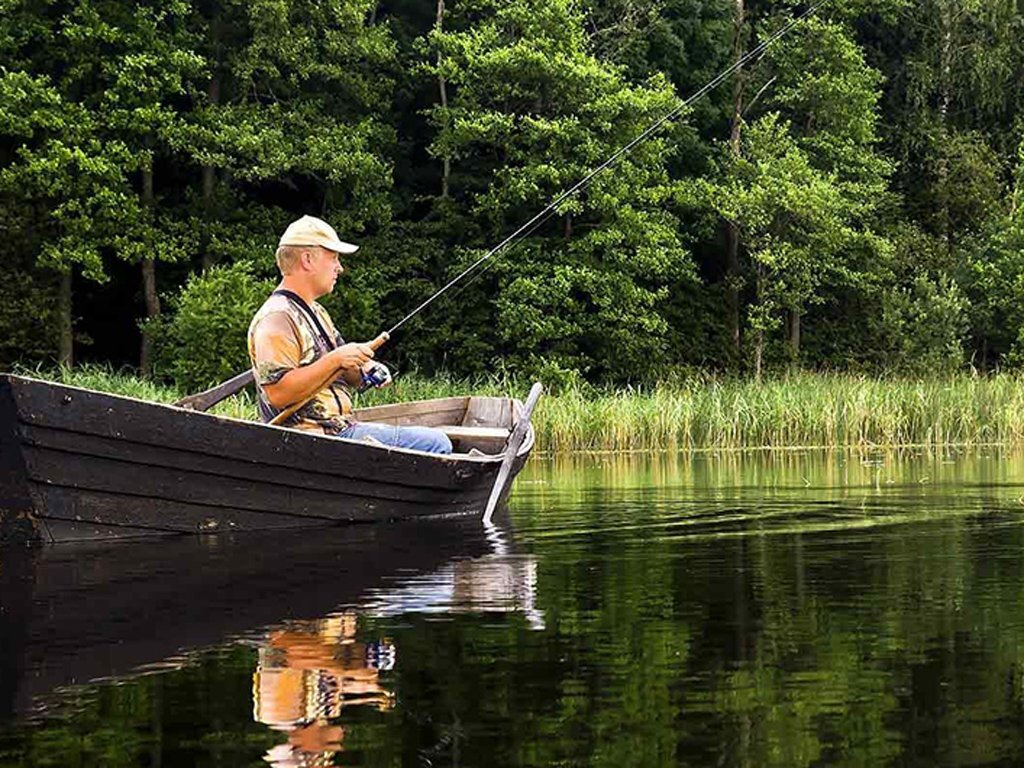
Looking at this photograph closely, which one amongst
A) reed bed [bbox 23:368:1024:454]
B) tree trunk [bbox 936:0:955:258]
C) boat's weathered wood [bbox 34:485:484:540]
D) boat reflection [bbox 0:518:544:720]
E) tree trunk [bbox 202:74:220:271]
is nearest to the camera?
boat reflection [bbox 0:518:544:720]

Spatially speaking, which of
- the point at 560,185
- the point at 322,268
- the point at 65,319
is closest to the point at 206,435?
the point at 322,268

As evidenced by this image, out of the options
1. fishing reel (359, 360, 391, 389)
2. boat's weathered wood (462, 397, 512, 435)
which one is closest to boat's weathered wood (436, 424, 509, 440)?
boat's weathered wood (462, 397, 512, 435)

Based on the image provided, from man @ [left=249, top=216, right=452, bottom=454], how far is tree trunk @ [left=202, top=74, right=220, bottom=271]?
25.7 metres

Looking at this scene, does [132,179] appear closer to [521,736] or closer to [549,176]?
[549,176]

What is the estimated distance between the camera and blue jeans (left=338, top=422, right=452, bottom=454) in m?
10.5

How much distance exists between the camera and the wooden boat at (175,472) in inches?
360

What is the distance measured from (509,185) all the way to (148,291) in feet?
22.6

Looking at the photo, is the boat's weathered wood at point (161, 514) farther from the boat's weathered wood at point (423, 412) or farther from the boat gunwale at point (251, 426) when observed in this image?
the boat's weathered wood at point (423, 412)

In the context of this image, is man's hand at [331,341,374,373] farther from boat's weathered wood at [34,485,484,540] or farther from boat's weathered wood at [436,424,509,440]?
boat's weathered wood at [436,424,509,440]

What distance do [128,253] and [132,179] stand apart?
395cm

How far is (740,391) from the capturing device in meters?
22.6

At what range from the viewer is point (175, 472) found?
9.64 m

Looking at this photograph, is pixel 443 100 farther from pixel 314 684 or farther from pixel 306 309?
pixel 314 684

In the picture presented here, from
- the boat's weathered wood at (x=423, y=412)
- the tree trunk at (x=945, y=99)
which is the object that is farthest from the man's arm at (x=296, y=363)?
the tree trunk at (x=945, y=99)
